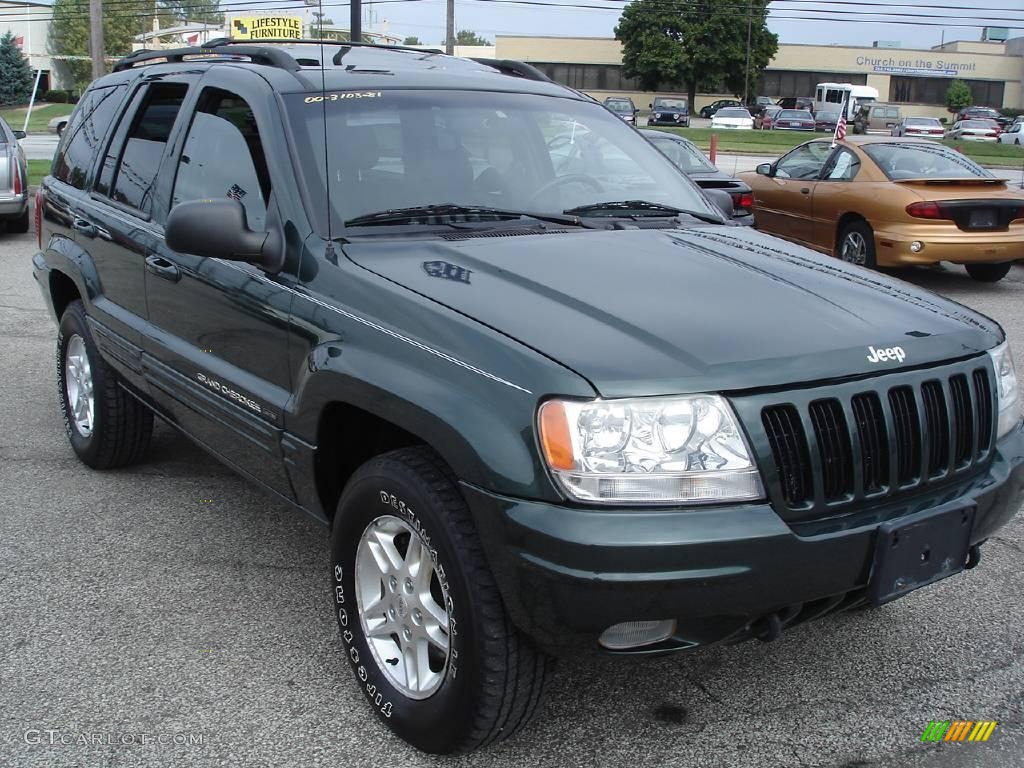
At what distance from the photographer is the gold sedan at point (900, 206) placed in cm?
1003

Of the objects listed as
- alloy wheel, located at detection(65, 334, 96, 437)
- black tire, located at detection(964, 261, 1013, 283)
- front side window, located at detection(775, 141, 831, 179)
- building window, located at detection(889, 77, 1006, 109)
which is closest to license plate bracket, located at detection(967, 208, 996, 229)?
black tire, located at detection(964, 261, 1013, 283)

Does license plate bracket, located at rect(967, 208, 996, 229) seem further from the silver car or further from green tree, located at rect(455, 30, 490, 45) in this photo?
green tree, located at rect(455, 30, 490, 45)

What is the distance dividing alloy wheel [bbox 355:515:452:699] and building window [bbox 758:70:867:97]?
88973 millimetres

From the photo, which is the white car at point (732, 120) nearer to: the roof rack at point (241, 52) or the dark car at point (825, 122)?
the dark car at point (825, 122)

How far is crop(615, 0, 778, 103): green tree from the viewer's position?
71562 mm

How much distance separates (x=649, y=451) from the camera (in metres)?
2.43

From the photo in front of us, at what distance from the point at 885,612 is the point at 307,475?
6.75 feet

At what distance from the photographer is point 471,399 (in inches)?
100

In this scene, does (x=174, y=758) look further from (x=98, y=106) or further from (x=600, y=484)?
(x=98, y=106)

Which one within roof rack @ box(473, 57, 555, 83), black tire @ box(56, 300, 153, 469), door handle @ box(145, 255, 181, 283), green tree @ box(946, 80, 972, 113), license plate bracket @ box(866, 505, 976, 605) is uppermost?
green tree @ box(946, 80, 972, 113)

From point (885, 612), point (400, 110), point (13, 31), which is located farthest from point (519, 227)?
point (13, 31)

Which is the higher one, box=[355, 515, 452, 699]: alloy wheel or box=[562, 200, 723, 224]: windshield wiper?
box=[562, 200, 723, 224]: windshield wiper

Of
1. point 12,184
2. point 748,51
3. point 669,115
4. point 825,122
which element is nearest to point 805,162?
point 12,184

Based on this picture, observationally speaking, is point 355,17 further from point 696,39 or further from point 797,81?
point 797,81
